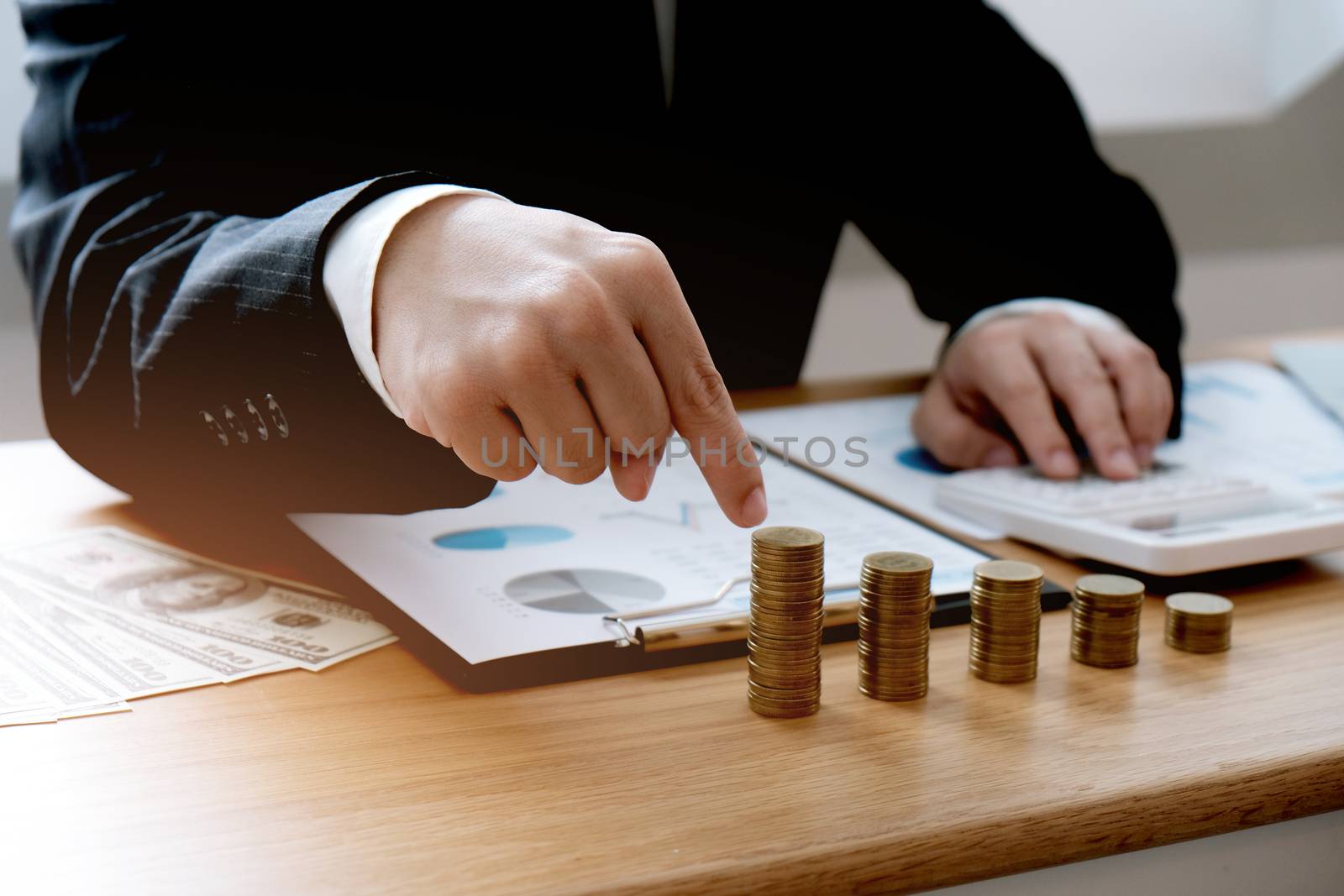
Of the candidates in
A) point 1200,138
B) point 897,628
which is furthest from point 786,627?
point 1200,138

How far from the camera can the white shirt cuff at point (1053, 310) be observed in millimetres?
1113

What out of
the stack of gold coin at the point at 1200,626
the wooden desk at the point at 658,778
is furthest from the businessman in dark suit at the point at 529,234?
the stack of gold coin at the point at 1200,626

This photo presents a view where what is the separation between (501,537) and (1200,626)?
427 mm

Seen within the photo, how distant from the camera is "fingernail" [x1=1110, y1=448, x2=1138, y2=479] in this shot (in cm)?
93

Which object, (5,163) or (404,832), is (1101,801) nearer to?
(404,832)

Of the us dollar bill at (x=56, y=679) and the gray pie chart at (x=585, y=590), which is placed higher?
the us dollar bill at (x=56, y=679)

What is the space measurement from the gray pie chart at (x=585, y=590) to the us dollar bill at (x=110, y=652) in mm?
173

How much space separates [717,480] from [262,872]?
27cm

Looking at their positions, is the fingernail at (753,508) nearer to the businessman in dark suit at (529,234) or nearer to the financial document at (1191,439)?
the businessman in dark suit at (529,234)

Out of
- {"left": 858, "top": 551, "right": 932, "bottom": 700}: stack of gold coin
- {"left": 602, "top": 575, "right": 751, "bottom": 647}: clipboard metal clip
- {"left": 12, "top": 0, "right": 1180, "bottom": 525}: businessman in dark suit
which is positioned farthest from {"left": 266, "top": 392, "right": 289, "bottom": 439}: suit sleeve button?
{"left": 858, "top": 551, "right": 932, "bottom": 700}: stack of gold coin

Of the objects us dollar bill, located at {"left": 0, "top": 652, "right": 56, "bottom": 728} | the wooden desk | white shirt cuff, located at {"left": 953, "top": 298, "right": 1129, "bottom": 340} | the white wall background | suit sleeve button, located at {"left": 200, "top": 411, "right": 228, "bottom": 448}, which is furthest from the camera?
the white wall background

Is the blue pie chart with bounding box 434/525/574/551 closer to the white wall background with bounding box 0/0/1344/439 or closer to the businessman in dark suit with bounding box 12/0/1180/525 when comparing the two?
the businessman in dark suit with bounding box 12/0/1180/525

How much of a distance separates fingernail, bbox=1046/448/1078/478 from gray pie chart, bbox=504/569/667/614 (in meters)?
0.38

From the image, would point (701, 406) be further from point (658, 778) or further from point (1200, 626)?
point (1200, 626)
